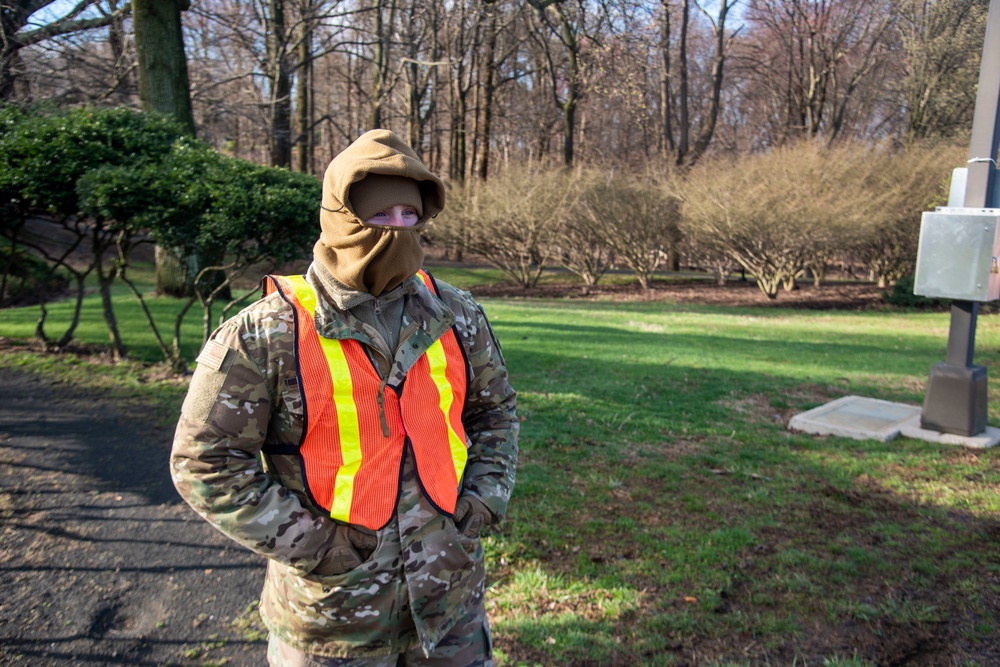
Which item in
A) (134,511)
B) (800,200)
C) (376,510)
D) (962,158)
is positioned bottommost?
(134,511)

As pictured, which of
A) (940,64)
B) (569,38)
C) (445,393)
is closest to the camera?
(445,393)

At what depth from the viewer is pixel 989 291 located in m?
6.48

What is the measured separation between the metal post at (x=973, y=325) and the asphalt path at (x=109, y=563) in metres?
6.04

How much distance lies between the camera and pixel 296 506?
6.41 ft

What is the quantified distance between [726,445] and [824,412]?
1.61 m

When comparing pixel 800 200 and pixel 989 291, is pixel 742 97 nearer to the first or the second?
pixel 800 200

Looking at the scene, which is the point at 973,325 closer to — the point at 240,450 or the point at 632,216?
the point at 240,450

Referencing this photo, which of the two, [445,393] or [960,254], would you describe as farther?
[960,254]

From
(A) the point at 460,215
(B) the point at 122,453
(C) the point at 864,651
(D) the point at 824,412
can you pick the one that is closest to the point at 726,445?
(D) the point at 824,412

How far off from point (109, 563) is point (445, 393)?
10.0ft

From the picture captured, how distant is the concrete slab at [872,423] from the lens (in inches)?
261

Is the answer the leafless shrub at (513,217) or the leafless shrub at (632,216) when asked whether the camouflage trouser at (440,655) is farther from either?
the leafless shrub at (632,216)

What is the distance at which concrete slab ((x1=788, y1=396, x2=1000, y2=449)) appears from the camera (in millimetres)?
6637

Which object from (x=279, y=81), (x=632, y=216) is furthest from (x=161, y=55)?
(x=632, y=216)
